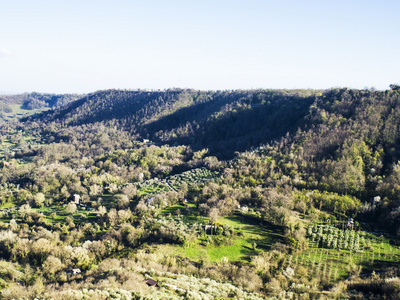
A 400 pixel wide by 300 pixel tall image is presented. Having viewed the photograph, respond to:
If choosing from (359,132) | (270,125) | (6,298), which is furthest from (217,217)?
(270,125)

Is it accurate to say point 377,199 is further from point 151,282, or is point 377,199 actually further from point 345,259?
point 151,282

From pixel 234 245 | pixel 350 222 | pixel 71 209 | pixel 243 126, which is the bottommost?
pixel 71 209

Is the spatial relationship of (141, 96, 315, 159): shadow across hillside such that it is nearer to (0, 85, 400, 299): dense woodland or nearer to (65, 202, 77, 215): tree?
(0, 85, 400, 299): dense woodland

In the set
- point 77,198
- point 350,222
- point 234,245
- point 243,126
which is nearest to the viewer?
point 234,245

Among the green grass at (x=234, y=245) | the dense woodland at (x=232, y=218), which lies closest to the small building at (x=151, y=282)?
the dense woodland at (x=232, y=218)

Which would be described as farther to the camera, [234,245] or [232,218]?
[232,218]

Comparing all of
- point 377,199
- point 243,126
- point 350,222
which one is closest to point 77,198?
point 350,222

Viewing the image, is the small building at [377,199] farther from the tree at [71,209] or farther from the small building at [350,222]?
the tree at [71,209]

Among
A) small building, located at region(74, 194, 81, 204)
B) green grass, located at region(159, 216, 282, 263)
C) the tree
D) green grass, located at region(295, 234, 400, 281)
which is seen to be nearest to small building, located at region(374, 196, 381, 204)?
green grass, located at region(295, 234, 400, 281)

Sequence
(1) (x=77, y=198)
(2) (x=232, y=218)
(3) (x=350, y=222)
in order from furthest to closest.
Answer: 1. (1) (x=77, y=198)
2. (2) (x=232, y=218)
3. (3) (x=350, y=222)
